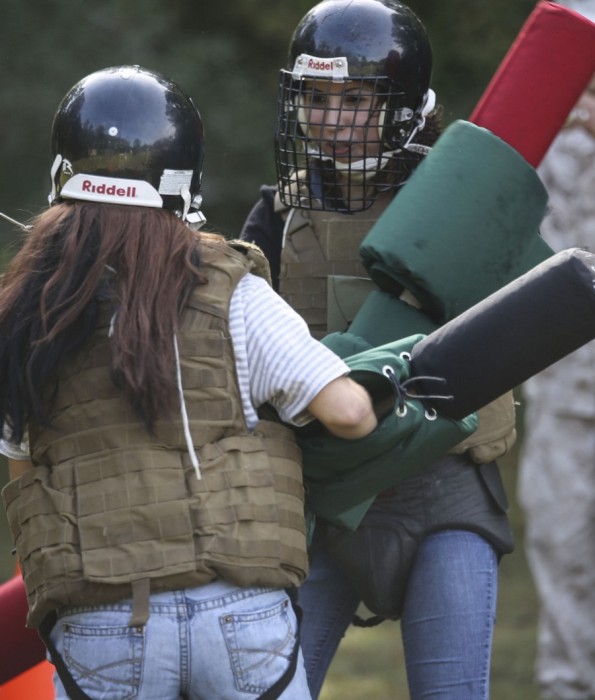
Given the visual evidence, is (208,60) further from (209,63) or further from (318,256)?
(318,256)

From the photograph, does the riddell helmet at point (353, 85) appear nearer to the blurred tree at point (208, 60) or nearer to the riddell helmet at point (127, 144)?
the riddell helmet at point (127, 144)

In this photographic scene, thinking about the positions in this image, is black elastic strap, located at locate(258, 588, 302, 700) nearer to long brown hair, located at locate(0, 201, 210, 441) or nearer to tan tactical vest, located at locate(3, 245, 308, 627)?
tan tactical vest, located at locate(3, 245, 308, 627)

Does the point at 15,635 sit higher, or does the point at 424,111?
the point at 424,111

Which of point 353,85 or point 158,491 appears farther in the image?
point 353,85

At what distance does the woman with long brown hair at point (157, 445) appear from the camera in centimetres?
296

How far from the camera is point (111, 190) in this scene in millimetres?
3166

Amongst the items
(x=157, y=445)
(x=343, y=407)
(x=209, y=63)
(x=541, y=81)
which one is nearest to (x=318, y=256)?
Answer: (x=541, y=81)

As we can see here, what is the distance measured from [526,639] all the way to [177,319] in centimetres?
635

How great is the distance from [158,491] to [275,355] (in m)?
0.36

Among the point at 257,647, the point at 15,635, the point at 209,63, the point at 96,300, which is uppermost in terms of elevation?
the point at 96,300

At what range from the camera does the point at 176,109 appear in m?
3.32

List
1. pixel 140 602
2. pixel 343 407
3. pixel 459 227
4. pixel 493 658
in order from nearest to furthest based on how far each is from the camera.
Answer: pixel 140 602, pixel 343 407, pixel 459 227, pixel 493 658

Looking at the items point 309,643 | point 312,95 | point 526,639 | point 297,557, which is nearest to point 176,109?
point 312,95

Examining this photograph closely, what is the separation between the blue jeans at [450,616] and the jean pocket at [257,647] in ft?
2.47
